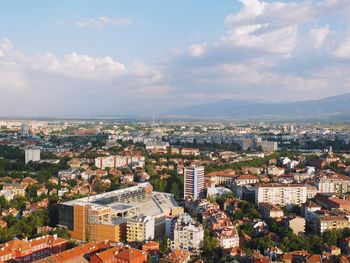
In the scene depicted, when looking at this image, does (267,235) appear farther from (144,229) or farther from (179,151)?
(179,151)

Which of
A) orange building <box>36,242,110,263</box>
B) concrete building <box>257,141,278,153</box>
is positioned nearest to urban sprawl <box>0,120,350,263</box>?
orange building <box>36,242,110,263</box>

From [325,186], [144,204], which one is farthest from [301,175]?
[144,204]

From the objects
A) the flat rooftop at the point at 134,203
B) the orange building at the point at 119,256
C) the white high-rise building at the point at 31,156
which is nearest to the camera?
the orange building at the point at 119,256

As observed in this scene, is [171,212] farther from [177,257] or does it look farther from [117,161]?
[117,161]

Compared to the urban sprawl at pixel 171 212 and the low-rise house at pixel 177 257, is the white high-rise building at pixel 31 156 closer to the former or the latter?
the urban sprawl at pixel 171 212

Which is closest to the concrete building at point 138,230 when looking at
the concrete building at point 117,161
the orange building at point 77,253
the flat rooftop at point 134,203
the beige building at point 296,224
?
the flat rooftop at point 134,203

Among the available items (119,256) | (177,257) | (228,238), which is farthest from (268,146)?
(119,256)

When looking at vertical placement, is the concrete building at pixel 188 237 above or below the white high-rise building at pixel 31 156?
below

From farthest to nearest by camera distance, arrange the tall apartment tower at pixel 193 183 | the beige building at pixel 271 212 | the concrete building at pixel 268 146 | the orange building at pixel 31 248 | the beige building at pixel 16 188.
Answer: the concrete building at pixel 268 146 → the tall apartment tower at pixel 193 183 → the beige building at pixel 16 188 → the beige building at pixel 271 212 → the orange building at pixel 31 248

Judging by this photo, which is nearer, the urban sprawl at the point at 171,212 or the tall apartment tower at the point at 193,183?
the urban sprawl at the point at 171,212
